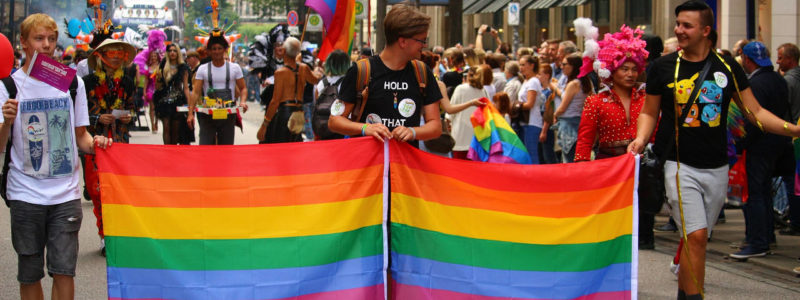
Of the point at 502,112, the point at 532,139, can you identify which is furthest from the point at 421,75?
the point at 532,139

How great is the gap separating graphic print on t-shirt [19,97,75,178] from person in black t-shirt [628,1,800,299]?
300 cm

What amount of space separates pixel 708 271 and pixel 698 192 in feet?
7.74

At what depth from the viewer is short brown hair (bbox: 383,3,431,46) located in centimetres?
554

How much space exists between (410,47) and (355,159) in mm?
650

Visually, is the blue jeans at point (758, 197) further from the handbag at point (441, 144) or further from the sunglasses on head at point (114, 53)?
the sunglasses on head at point (114, 53)

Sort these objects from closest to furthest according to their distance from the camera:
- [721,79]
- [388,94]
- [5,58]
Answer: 1. [5,58]
2. [388,94]
3. [721,79]

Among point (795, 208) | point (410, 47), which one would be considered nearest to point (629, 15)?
point (795, 208)

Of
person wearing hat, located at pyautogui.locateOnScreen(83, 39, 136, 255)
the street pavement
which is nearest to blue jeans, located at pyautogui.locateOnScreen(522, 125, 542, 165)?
the street pavement

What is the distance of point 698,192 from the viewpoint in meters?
5.97

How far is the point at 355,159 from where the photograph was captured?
5539 mm

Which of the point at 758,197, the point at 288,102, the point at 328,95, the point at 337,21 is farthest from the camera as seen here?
the point at 288,102

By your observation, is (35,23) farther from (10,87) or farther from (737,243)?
(737,243)

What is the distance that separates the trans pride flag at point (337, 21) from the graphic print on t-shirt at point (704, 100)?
569 cm

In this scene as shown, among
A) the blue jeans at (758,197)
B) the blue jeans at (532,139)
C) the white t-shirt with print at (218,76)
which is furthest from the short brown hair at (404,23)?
the blue jeans at (532,139)
